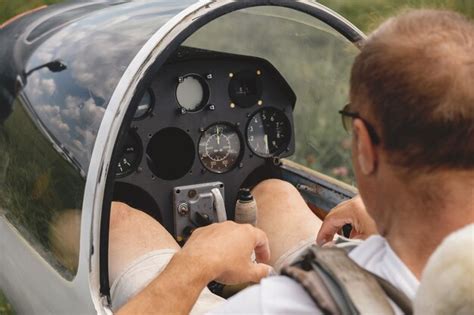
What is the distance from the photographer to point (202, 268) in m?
1.96

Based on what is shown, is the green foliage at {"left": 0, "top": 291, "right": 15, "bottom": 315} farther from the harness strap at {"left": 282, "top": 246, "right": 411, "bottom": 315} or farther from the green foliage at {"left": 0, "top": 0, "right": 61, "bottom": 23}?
the green foliage at {"left": 0, "top": 0, "right": 61, "bottom": 23}

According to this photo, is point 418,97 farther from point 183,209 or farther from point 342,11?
point 342,11

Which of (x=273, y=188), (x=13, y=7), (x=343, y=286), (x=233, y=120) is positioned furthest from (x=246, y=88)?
(x=13, y=7)

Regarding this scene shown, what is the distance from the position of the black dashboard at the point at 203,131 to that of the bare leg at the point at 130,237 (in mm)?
245

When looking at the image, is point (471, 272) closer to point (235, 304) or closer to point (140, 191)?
point (235, 304)

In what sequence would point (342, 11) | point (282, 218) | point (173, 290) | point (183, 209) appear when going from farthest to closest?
point (342, 11)
point (183, 209)
point (282, 218)
point (173, 290)

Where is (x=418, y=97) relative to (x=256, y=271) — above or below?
above

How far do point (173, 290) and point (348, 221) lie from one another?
68 cm

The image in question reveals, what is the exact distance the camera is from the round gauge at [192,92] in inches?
114

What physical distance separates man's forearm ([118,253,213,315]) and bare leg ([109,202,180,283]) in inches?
15.2

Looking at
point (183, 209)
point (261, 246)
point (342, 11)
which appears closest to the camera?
point (261, 246)

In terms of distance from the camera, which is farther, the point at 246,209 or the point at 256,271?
the point at 246,209

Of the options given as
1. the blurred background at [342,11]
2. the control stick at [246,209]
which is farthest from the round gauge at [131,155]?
the blurred background at [342,11]

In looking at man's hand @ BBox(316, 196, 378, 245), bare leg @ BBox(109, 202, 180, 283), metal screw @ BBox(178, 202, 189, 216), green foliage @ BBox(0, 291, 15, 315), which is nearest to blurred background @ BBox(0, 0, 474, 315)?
green foliage @ BBox(0, 291, 15, 315)
